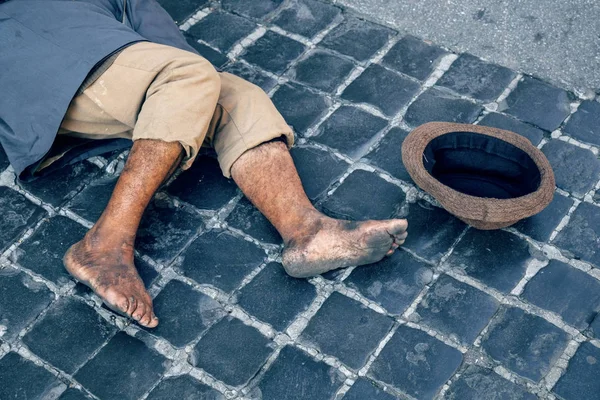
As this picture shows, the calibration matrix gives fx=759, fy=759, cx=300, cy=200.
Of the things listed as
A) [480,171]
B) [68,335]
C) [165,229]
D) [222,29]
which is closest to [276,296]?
[165,229]

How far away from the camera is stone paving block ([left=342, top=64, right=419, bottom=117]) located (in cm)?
377

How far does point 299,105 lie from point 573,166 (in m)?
1.33

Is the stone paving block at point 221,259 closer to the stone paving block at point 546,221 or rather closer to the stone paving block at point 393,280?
the stone paving block at point 393,280

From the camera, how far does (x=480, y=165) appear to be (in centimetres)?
332

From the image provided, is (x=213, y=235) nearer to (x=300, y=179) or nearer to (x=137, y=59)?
(x=300, y=179)

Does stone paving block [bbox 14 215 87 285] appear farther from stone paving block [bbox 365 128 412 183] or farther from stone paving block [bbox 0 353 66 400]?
stone paving block [bbox 365 128 412 183]

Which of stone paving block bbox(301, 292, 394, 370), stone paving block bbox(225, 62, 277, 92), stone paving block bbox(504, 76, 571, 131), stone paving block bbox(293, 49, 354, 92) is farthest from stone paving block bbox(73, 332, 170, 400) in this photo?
stone paving block bbox(504, 76, 571, 131)

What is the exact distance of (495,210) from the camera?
2.88 metres

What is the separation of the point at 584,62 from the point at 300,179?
1.72 metres

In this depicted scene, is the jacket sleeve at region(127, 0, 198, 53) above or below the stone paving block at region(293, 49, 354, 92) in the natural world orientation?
above

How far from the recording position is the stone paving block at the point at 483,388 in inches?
106

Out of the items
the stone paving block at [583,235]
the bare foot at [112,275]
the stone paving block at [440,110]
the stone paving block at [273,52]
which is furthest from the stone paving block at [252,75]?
the stone paving block at [583,235]

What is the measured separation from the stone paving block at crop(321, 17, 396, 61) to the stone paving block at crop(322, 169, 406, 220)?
35.4 inches

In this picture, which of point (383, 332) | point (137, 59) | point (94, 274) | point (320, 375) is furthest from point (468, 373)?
point (137, 59)
